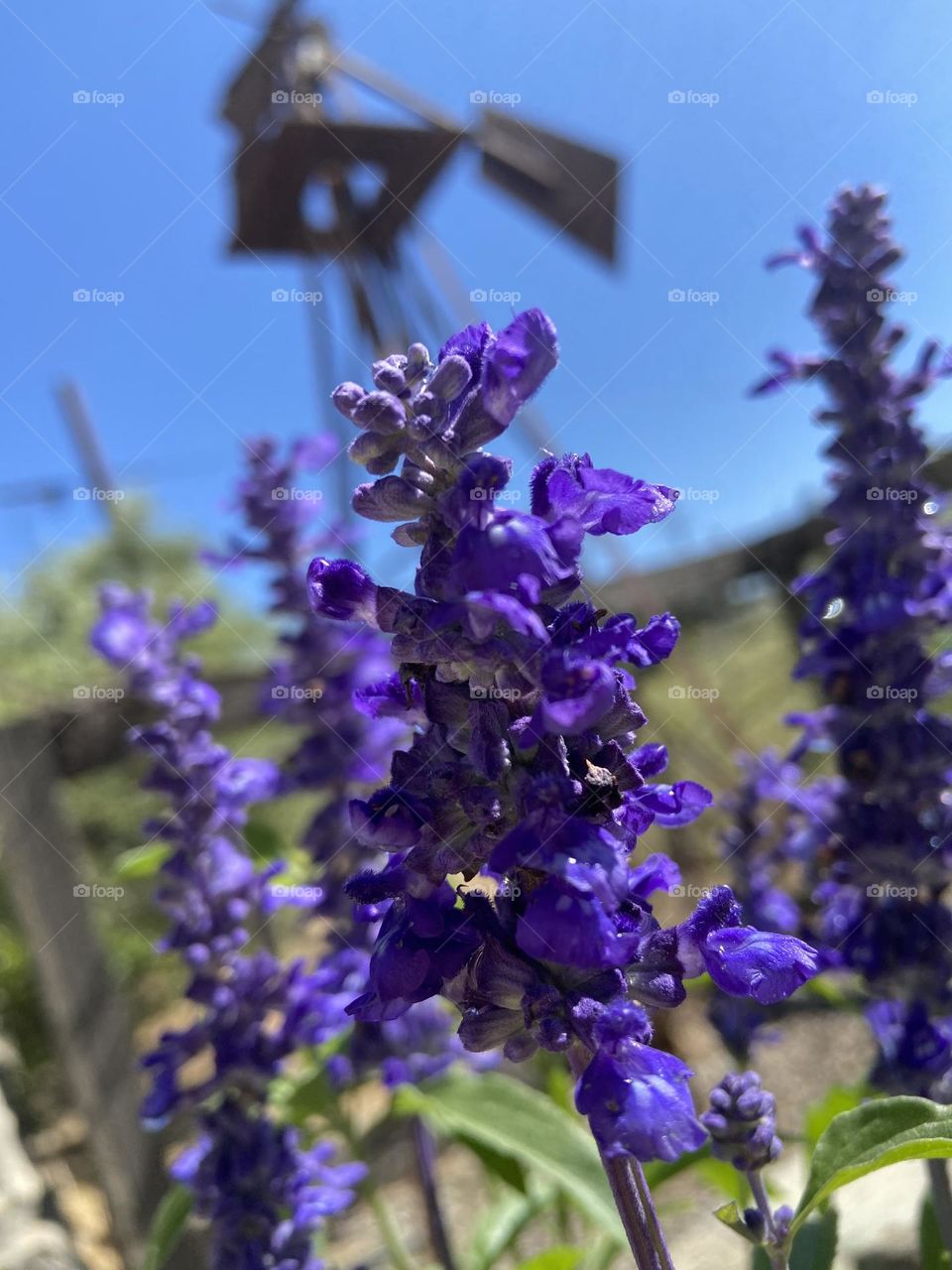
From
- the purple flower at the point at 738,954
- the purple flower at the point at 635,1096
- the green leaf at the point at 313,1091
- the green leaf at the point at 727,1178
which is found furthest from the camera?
the green leaf at the point at 313,1091

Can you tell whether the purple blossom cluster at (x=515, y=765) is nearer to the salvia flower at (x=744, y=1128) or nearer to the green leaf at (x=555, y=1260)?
the salvia flower at (x=744, y=1128)

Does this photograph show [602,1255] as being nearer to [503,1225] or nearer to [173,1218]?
[503,1225]

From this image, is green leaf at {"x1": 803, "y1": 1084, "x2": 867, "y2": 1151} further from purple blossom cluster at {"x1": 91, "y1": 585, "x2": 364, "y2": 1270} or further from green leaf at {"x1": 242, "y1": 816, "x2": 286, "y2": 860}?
green leaf at {"x1": 242, "y1": 816, "x2": 286, "y2": 860}

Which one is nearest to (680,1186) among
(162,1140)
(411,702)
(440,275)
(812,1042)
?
(812,1042)

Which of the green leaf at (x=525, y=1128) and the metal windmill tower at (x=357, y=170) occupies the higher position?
the metal windmill tower at (x=357, y=170)

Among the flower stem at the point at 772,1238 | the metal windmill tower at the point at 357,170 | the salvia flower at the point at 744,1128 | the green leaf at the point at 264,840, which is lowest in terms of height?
A: the flower stem at the point at 772,1238

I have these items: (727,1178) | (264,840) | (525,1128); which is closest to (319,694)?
(264,840)

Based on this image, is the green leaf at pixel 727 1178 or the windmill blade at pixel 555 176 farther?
the windmill blade at pixel 555 176

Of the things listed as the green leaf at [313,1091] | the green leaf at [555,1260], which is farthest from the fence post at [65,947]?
the green leaf at [555,1260]

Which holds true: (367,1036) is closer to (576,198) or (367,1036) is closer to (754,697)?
(576,198)
